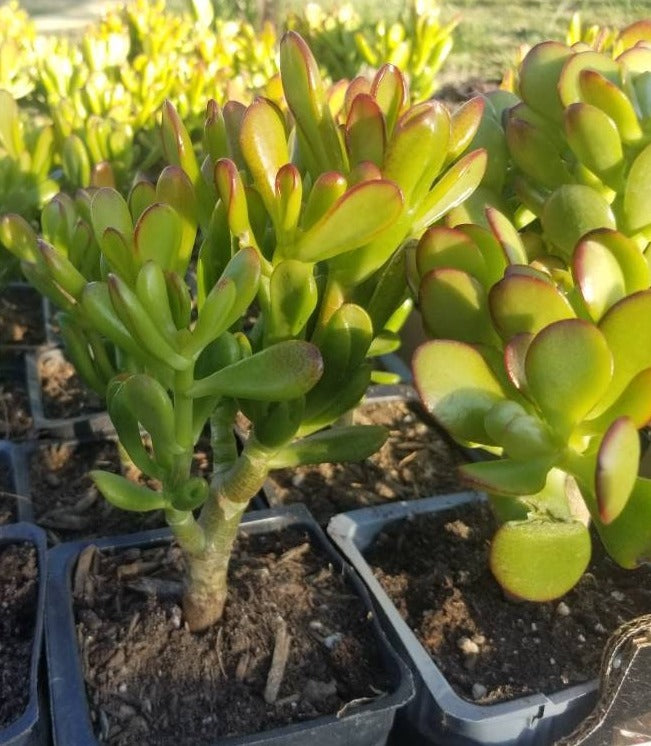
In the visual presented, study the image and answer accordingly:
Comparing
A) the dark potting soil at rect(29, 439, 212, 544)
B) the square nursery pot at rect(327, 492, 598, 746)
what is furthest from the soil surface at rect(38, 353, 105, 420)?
the square nursery pot at rect(327, 492, 598, 746)

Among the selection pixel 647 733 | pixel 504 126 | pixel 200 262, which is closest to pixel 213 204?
pixel 200 262

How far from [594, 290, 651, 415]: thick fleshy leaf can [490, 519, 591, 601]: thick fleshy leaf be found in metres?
0.15

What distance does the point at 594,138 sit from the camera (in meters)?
0.85

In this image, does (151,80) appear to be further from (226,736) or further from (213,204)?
(226,736)

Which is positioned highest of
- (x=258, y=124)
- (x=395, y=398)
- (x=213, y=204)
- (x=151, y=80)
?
(x=258, y=124)

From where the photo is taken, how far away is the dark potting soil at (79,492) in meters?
1.33

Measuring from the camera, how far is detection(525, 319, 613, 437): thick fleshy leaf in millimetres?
663

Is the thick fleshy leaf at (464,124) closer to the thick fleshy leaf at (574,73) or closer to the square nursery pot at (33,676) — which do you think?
the thick fleshy leaf at (574,73)

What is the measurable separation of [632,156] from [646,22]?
1.07ft

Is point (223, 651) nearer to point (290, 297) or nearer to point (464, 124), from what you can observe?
point (290, 297)

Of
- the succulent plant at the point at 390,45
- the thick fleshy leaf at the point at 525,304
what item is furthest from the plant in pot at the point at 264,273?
the succulent plant at the point at 390,45

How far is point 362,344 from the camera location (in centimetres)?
81

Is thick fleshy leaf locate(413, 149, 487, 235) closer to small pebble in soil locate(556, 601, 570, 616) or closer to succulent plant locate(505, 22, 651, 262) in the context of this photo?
succulent plant locate(505, 22, 651, 262)

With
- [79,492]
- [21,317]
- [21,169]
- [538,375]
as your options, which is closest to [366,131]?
[538,375]
